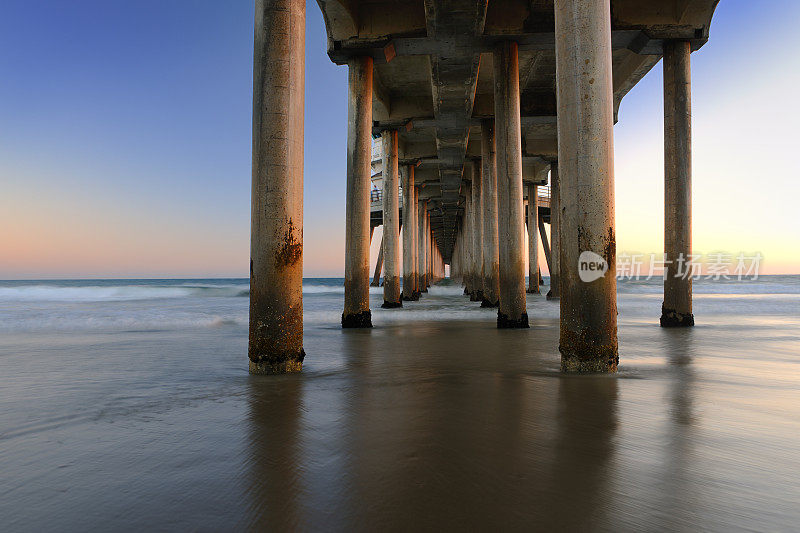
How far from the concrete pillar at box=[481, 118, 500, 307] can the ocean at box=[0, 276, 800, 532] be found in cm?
887

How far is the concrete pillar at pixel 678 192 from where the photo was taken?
29.6 feet

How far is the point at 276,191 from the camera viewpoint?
4555 millimetres

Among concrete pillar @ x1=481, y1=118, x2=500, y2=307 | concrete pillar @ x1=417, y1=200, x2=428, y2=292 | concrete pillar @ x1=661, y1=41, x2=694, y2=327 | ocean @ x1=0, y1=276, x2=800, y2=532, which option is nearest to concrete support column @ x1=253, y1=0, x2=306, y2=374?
ocean @ x1=0, y1=276, x2=800, y2=532

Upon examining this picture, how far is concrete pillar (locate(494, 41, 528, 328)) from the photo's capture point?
9.42 metres

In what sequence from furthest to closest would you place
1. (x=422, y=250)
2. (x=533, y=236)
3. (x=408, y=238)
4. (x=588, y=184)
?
(x=422, y=250), (x=533, y=236), (x=408, y=238), (x=588, y=184)

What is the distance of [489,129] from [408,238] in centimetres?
759

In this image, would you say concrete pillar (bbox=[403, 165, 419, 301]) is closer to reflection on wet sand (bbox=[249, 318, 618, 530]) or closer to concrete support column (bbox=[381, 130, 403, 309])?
concrete support column (bbox=[381, 130, 403, 309])

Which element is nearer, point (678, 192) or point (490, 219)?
point (678, 192)

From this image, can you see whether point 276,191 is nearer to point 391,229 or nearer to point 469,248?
point 391,229

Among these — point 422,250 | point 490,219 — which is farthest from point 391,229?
point 422,250

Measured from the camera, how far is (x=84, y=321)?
40.5ft

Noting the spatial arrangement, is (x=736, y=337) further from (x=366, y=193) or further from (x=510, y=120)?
(x=366, y=193)

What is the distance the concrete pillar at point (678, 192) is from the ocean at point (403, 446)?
A: 388cm

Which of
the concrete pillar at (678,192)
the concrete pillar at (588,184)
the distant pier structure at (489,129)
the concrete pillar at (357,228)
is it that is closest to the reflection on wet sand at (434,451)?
the concrete pillar at (588,184)
